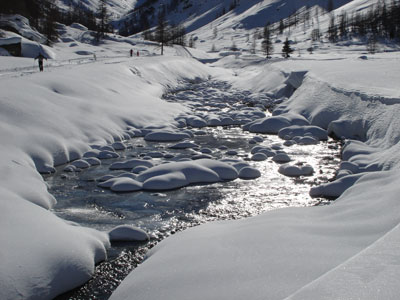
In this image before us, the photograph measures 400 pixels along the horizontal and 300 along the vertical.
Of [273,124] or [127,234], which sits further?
[273,124]

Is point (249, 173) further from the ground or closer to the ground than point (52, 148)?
closer to the ground

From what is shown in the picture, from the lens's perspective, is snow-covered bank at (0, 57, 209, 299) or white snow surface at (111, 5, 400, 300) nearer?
white snow surface at (111, 5, 400, 300)

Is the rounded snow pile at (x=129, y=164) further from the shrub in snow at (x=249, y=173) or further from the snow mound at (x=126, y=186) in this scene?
the shrub in snow at (x=249, y=173)

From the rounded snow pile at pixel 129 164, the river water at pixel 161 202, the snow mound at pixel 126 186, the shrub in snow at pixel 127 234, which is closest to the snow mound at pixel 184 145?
the river water at pixel 161 202

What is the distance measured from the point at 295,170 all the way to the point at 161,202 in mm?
3817

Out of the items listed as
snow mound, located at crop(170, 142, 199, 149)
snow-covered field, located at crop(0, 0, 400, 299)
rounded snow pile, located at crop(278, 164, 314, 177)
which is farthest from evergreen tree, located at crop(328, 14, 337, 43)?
rounded snow pile, located at crop(278, 164, 314, 177)

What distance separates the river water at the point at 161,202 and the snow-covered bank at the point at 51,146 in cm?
33

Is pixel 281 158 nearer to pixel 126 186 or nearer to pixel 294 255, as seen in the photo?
pixel 126 186

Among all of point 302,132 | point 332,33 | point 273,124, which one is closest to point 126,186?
point 302,132

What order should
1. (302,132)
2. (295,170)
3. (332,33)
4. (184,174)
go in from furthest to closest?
1. (332,33)
2. (302,132)
3. (295,170)
4. (184,174)

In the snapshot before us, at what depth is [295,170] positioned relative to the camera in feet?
33.5

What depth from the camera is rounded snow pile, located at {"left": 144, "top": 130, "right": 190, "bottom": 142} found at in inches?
570

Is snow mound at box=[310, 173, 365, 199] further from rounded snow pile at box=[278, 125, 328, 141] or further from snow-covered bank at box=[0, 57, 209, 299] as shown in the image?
rounded snow pile at box=[278, 125, 328, 141]

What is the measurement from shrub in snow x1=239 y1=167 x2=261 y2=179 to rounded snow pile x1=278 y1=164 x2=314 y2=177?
0.70m
